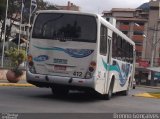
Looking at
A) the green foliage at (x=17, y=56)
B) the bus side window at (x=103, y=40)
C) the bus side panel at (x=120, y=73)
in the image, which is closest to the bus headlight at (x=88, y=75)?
the bus side window at (x=103, y=40)

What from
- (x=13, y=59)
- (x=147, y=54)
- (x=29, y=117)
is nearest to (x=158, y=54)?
(x=147, y=54)

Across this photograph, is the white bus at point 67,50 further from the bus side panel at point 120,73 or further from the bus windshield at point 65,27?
the bus side panel at point 120,73

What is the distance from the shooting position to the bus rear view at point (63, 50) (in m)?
18.4

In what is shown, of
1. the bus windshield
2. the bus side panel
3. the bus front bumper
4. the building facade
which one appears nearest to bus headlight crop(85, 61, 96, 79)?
the bus front bumper

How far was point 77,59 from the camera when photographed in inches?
727

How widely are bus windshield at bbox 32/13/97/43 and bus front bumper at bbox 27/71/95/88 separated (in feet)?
4.63

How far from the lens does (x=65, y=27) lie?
18.7 metres

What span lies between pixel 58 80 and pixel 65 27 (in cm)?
195

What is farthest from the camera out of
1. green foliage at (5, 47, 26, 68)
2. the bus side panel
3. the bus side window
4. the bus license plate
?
green foliage at (5, 47, 26, 68)

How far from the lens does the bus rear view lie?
18391 millimetres

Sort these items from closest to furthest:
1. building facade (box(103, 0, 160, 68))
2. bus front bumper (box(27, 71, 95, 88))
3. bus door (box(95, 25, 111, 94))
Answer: bus front bumper (box(27, 71, 95, 88))
bus door (box(95, 25, 111, 94))
building facade (box(103, 0, 160, 68))

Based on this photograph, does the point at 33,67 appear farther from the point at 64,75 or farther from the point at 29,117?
the point at 29,117

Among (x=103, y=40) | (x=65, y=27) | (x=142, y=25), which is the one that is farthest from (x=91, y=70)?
(x=142, y=25)

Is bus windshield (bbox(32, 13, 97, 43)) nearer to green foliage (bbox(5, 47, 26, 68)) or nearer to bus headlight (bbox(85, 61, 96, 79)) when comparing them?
bus headlight (bbox(85, 61, 96, 79))
